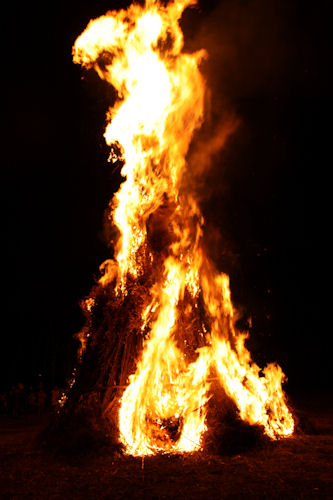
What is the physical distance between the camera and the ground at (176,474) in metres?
4.38

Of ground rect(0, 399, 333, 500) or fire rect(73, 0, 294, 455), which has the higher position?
fire rect(73, 0, 294, 455)

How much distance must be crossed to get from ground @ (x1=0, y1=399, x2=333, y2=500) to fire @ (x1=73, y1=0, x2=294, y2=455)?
829mm

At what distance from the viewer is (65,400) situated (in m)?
6.36

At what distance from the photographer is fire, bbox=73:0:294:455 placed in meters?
6.44

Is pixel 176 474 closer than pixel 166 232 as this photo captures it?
Yes

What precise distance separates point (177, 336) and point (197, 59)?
3.88 m

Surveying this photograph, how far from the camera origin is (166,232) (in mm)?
6930

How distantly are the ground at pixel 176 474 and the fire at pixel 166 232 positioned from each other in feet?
2.72

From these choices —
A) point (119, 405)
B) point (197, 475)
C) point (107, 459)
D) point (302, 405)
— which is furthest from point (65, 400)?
point (302, 405)

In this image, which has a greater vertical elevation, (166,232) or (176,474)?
(166,232)

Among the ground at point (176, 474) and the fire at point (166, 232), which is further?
the fire at point (166, 232)

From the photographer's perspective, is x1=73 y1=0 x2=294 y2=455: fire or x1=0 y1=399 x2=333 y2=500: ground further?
x1=73 y1=0 x2=294 y2=455: fire

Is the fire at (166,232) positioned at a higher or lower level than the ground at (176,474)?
higher

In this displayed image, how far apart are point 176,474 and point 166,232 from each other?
3103 millimetres
